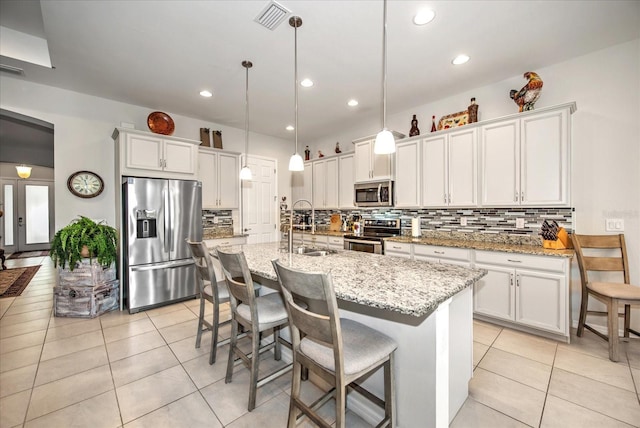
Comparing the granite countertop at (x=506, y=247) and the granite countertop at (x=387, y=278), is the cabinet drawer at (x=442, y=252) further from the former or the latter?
the granite countertop at (x=387, y=278)

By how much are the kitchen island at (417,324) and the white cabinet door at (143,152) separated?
2764mm

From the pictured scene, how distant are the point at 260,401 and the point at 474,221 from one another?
127 inches

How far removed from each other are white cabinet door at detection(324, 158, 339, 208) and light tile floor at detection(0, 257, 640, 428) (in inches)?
119

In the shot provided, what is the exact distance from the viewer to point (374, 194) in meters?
4.32

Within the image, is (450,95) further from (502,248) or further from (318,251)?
(318,251)

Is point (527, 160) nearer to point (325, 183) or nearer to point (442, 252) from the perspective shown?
point (442, 252)

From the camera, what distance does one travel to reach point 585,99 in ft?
9.34

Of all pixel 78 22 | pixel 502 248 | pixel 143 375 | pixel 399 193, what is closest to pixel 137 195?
pixel 78 22

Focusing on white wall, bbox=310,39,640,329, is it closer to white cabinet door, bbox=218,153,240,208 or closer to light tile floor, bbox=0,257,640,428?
light tile floor, bbox=0,257,640,428

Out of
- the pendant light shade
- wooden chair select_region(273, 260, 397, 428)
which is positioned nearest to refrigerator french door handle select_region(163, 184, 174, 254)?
wooden chair select_region(273, 260, 397, 428)

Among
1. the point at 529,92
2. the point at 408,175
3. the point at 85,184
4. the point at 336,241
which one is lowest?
the point at 336,241

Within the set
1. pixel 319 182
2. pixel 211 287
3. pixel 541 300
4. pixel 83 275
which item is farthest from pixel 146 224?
pixel 541 300

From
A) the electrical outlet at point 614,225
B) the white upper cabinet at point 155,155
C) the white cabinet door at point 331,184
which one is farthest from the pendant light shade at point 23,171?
the electrical outlet at point 614,225

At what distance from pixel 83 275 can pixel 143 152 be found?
1684 mm
